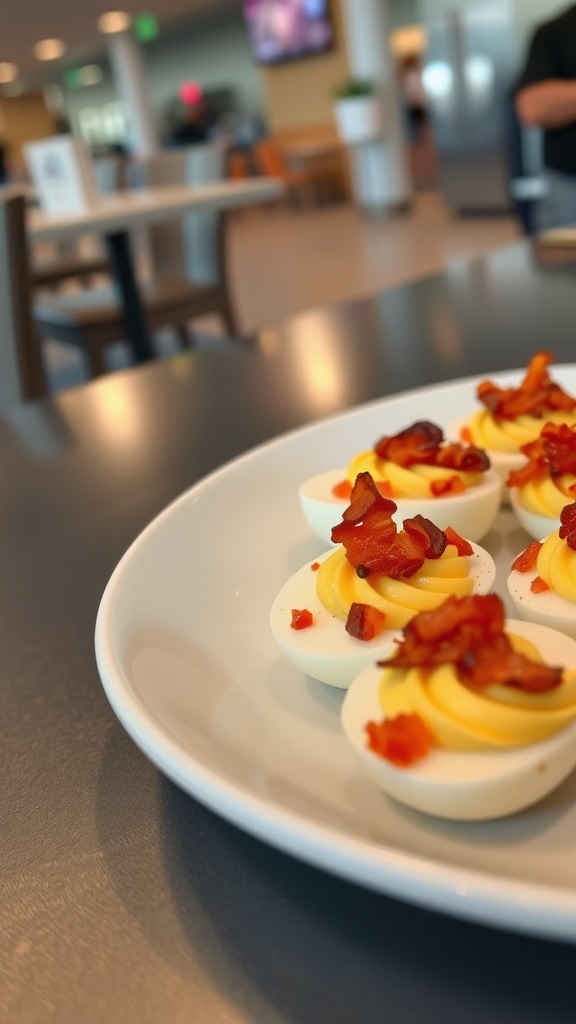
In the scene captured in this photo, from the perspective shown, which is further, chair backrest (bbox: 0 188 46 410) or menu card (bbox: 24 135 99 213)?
menu card (bbox: 24 135 99 213)

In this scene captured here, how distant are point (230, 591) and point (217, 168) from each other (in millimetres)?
3620

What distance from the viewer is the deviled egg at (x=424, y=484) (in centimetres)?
74

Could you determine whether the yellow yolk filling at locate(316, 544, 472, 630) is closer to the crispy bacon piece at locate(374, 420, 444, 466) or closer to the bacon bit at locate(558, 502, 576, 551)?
the bacon bit at locate(558, 502, 576, 551)

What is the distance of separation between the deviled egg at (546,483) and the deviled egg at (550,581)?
9cm

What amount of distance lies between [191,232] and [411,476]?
328 cm

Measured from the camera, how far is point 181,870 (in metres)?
0.45

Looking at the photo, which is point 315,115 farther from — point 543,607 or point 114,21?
point 543,607

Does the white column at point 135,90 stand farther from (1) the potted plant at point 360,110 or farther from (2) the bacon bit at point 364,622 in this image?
(2) the bacon bit at point 364,622

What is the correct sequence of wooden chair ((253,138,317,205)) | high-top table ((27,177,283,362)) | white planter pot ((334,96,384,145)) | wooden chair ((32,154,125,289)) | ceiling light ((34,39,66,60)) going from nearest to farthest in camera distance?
high-top table ((27,177,283,362)), wooden chair ((32,154,125,289)), white planter pot ((334,96,384,145)), wooden chair ((253,138,317,205)), ceiling light ((34,39,66,60))

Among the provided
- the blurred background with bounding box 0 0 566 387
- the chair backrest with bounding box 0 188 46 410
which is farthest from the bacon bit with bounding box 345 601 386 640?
the blurred background with bounding box 0 0 566 387

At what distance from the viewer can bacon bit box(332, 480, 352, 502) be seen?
2.50 feet

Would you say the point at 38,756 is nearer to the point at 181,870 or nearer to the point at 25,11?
the point at 181,870

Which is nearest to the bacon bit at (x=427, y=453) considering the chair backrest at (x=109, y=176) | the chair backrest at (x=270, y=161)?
the chair backrest at (x=109, y=176)

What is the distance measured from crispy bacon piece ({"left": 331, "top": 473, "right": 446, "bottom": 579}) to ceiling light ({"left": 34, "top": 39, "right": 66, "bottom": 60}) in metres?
15.6
